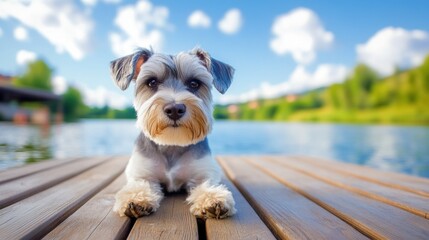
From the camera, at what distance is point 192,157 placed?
3.14 meters

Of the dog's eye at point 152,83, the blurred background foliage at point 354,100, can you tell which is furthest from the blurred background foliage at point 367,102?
the dog's eye at point 152,83

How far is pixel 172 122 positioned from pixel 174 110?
0.37ft

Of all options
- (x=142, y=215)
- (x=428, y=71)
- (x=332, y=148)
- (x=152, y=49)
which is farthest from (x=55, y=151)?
(x=428, y=71)

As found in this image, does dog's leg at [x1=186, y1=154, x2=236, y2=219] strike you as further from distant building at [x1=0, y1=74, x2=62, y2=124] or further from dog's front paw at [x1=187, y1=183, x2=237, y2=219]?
distant building at [x1=0, y1=74, x2=62, y2=124]

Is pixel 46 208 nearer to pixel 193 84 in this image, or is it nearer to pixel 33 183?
pixel 33 183

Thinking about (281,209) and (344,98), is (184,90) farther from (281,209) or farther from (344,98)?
(344,98)

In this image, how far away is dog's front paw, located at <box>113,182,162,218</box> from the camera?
8.14 feet

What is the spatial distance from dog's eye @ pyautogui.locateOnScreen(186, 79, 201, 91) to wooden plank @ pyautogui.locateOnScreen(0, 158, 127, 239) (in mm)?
1454

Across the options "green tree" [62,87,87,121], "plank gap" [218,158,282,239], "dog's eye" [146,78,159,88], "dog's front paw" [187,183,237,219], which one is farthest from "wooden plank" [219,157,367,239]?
"green tree" [62,87,87,121]

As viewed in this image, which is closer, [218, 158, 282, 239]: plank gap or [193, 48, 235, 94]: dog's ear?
[218, 158, 282, 239]: plank gap

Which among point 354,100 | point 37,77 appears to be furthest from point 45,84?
point 354,100

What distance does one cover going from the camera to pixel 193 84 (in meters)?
3.22

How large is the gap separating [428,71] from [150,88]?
3394 centimetres

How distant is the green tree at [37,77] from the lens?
3662 cm
